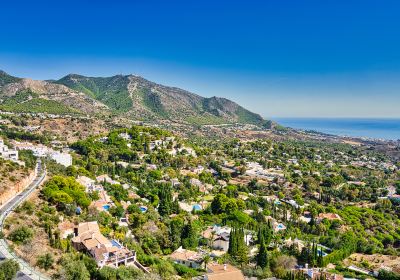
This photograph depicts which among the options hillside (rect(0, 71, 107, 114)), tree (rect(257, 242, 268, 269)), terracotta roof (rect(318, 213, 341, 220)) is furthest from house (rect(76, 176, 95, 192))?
hillside (rect(0, 71, 107, 114))

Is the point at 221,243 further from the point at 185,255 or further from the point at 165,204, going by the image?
the point at 165,204

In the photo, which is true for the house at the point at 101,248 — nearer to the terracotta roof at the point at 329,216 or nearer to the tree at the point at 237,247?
the tree at the point at 237,247

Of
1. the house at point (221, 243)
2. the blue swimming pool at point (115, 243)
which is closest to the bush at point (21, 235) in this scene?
the blue swimming pool at point (115, 243)

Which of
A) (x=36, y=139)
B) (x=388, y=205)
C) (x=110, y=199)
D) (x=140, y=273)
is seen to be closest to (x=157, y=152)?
(x=36, y=139)

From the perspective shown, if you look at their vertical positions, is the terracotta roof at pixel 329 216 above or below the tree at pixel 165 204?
below

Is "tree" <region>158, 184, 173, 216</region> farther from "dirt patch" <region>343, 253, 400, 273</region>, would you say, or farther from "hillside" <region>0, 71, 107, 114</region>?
"hillside" <region>0, 71, 107, 114</region>

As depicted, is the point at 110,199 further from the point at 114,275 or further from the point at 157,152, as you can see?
the point at 157,152
